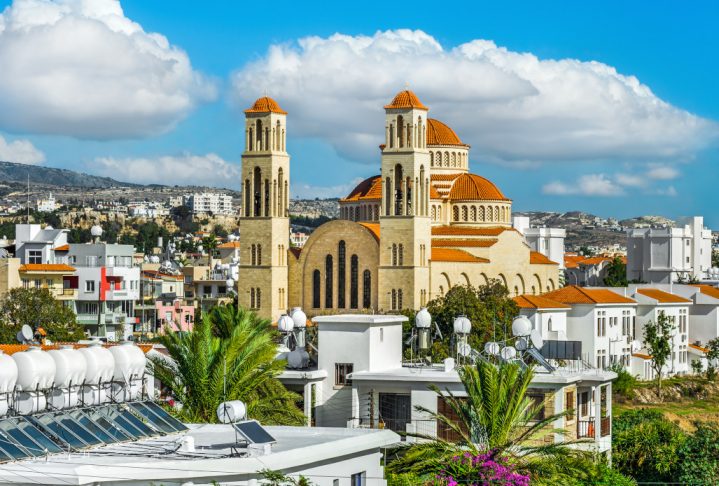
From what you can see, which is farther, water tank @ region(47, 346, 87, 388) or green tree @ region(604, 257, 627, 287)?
green tree @ region(604, 257, 627, 287)

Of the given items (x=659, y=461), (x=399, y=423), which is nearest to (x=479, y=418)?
(x=399, y=423)

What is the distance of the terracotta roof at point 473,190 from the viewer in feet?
307

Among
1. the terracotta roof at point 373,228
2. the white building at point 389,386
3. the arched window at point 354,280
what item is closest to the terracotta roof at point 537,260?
the terracotta roof at point 373,228

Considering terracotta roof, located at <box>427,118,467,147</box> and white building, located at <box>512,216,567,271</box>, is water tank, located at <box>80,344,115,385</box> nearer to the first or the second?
terracotta roof, located at <box>427,118,467,147</box>

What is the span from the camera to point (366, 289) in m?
83.8

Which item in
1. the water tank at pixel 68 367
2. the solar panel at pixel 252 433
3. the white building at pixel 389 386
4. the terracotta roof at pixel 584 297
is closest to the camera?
the solar panel at pixel 252 433

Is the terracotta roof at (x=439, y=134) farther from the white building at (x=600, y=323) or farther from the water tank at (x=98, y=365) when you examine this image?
the water tank at (x=98, y=365)

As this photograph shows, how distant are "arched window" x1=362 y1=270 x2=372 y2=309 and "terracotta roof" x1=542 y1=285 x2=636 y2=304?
10040 mm

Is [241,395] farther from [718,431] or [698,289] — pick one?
[698,289]

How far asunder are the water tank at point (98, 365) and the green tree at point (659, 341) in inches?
2230

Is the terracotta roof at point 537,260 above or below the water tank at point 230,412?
above

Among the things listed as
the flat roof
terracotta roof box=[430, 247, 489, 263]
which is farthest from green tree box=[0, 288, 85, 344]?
the flat roof

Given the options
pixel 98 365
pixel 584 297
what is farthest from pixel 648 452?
pixel 584 297

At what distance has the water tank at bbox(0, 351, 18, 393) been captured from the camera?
20.3 m
